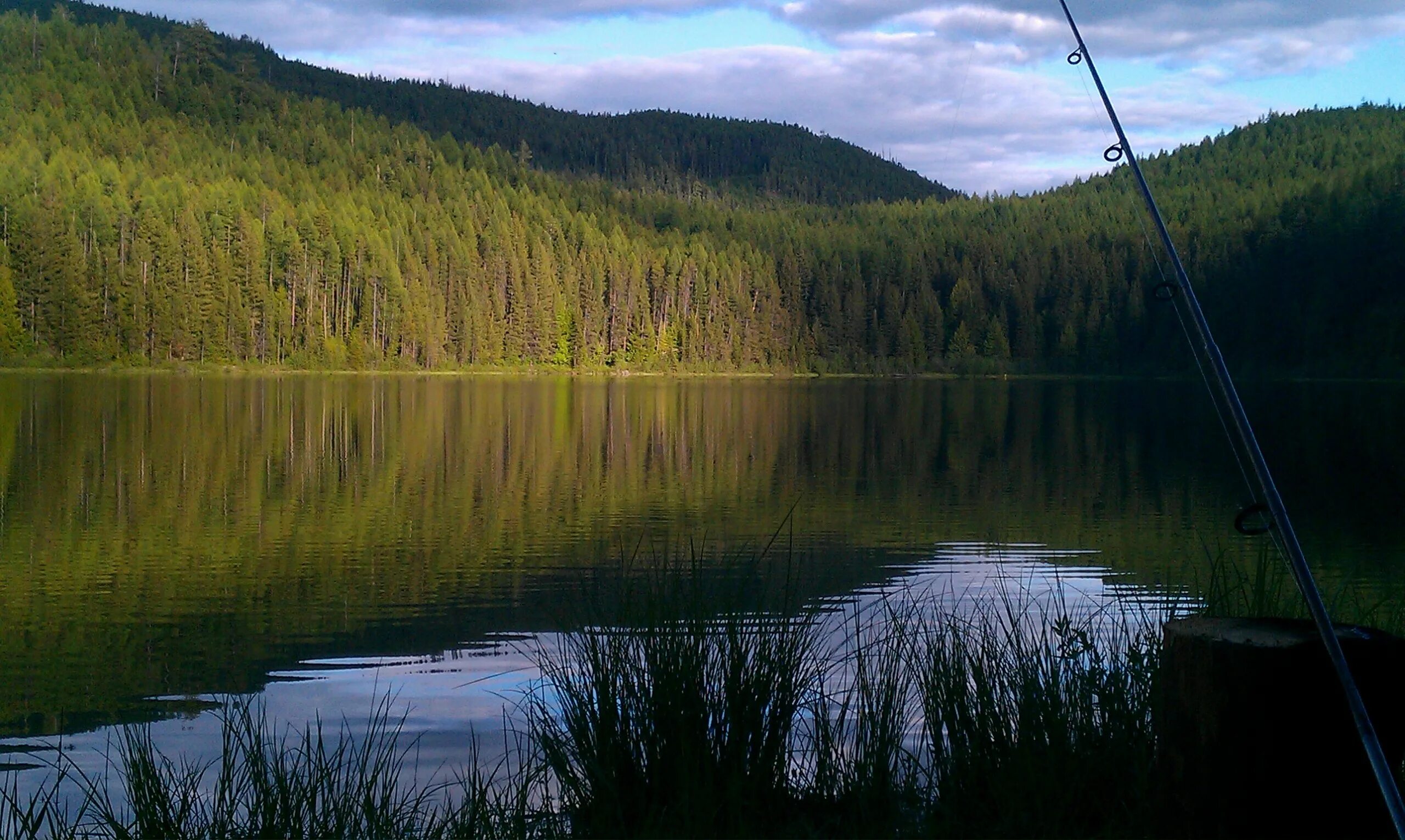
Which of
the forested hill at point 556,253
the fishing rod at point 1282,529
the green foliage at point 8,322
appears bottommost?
the fishing rod at point 1282,529

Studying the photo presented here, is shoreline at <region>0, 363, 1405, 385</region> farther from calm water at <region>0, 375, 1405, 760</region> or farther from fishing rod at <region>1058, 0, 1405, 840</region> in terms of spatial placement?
fishing rod at <region>1058, 0, 1405, 840</region>

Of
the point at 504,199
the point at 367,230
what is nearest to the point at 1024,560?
the point at 367,230

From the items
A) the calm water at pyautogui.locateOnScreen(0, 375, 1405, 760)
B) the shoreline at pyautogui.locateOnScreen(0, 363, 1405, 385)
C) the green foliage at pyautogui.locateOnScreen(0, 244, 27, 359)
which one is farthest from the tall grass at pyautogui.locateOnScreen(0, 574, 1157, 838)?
the green foliage at pyautogui.locateOnScreen(0, 244, 27, 359)

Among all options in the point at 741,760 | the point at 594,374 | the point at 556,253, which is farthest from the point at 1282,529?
the point at 556,253

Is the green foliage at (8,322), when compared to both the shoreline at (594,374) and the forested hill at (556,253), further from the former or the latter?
the shoreline at (594,374)

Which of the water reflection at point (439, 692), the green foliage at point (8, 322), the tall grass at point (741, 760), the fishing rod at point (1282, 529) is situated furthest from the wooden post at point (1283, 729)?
the green foliage at point (8, 322)

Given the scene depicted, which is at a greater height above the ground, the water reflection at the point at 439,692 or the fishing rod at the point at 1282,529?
the fishing rod at the point at 1282,529

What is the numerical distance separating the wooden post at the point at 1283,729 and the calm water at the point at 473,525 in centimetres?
221

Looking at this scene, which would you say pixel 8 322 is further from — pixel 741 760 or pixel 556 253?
pixel 741 760

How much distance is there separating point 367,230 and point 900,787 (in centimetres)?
11904

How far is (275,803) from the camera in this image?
505cm

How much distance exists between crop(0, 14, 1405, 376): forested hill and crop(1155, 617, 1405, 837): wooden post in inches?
3530

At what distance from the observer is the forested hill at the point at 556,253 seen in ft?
317

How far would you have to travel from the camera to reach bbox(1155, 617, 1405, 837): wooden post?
446 centimetres
